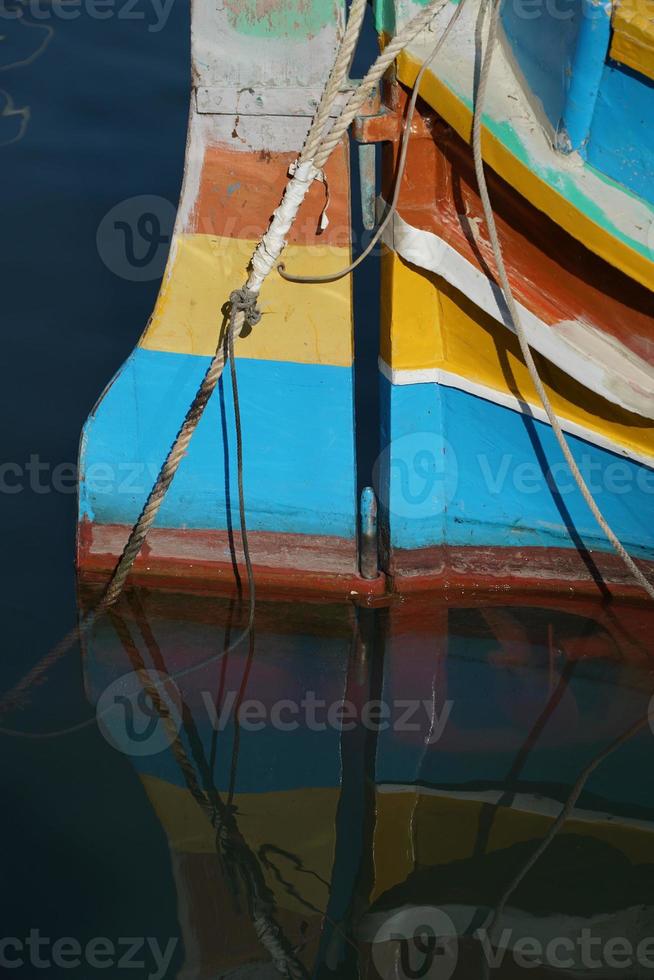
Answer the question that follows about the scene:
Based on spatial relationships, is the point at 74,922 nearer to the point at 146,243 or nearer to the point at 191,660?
the point at 191,660

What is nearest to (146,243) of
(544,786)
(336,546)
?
(336,546)

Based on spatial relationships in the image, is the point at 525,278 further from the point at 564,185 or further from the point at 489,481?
the point at 489,481

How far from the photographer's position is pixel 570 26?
2311 millimetres

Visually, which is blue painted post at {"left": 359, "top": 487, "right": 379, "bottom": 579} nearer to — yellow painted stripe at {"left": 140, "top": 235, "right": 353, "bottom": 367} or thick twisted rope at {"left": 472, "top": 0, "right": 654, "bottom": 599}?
yellow painted stripe at {"left": 140, "top": 235, "right": 353, "bottom": 367}

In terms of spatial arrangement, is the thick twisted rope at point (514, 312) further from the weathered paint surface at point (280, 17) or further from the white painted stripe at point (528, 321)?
the weathered paint surface at point (280, 17)

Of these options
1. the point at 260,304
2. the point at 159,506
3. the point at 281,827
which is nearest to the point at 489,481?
the point at 260,304

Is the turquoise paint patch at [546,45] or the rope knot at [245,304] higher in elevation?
the turquoise paint patch at [546,45]

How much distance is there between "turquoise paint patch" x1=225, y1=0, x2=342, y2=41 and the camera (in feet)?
7.91

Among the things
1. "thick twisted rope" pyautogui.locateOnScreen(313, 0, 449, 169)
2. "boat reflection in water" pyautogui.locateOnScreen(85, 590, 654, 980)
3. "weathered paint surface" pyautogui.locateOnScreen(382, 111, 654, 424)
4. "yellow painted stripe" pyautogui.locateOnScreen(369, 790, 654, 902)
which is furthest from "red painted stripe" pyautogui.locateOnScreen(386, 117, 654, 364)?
"yellow painted stripe" pyautogui.locateOnScreen(369, 790, 654, 902)

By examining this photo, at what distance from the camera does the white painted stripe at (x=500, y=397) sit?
2.71 metres

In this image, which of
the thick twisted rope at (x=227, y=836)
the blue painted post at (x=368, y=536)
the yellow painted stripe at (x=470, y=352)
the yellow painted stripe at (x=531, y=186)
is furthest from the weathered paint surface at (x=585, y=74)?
the thick twisted rope at (x=227, y=836)

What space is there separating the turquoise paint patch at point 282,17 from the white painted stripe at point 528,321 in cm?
45

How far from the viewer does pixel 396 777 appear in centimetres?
260

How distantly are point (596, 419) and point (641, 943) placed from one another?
3.90 feet
